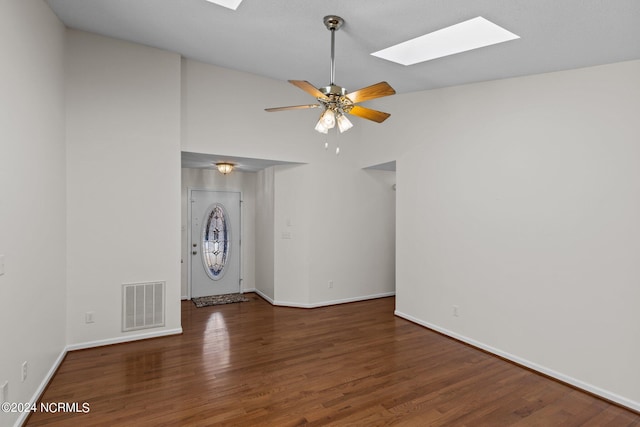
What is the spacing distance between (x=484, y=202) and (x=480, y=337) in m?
1.54

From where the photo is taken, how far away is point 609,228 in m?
2.89

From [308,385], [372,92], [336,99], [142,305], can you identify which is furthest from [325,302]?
[372,92]

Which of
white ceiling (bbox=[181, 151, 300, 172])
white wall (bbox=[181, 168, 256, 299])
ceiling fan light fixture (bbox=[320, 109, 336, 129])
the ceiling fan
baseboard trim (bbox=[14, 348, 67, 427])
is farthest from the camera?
white wall (bbox=[181, 168, 256, 299])

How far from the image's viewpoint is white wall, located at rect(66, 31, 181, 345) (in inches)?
145

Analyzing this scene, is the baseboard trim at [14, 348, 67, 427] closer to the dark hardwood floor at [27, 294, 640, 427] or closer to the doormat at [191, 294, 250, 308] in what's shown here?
the dark hardwood floor at [27, 294, 640, 427]

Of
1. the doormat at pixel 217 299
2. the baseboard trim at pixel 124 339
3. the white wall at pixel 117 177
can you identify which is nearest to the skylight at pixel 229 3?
the white wall at pixel 117 177

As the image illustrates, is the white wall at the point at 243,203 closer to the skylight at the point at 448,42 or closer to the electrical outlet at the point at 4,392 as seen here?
the skylight at the point at 448,42

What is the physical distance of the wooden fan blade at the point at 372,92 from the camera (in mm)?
2447

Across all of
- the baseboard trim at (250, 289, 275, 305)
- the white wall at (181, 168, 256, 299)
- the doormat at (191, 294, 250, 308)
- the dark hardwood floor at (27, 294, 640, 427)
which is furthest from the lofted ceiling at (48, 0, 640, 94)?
the doormat at (191, 294, 250, 308)

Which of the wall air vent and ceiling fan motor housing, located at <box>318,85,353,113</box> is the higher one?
ceiling fan motor housing, located at <box>318,85,353,113</box>

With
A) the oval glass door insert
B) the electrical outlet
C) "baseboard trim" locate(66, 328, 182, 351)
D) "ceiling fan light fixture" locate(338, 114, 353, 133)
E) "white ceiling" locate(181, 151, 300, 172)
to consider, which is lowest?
"baseboard trim" locate(66, 328, 182, 351)

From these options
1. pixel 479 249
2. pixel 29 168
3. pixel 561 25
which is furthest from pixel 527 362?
pixel 29 168

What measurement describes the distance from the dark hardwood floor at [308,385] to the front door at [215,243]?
6.28 feet

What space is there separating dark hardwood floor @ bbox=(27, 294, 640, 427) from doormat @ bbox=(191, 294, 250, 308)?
1339mm
